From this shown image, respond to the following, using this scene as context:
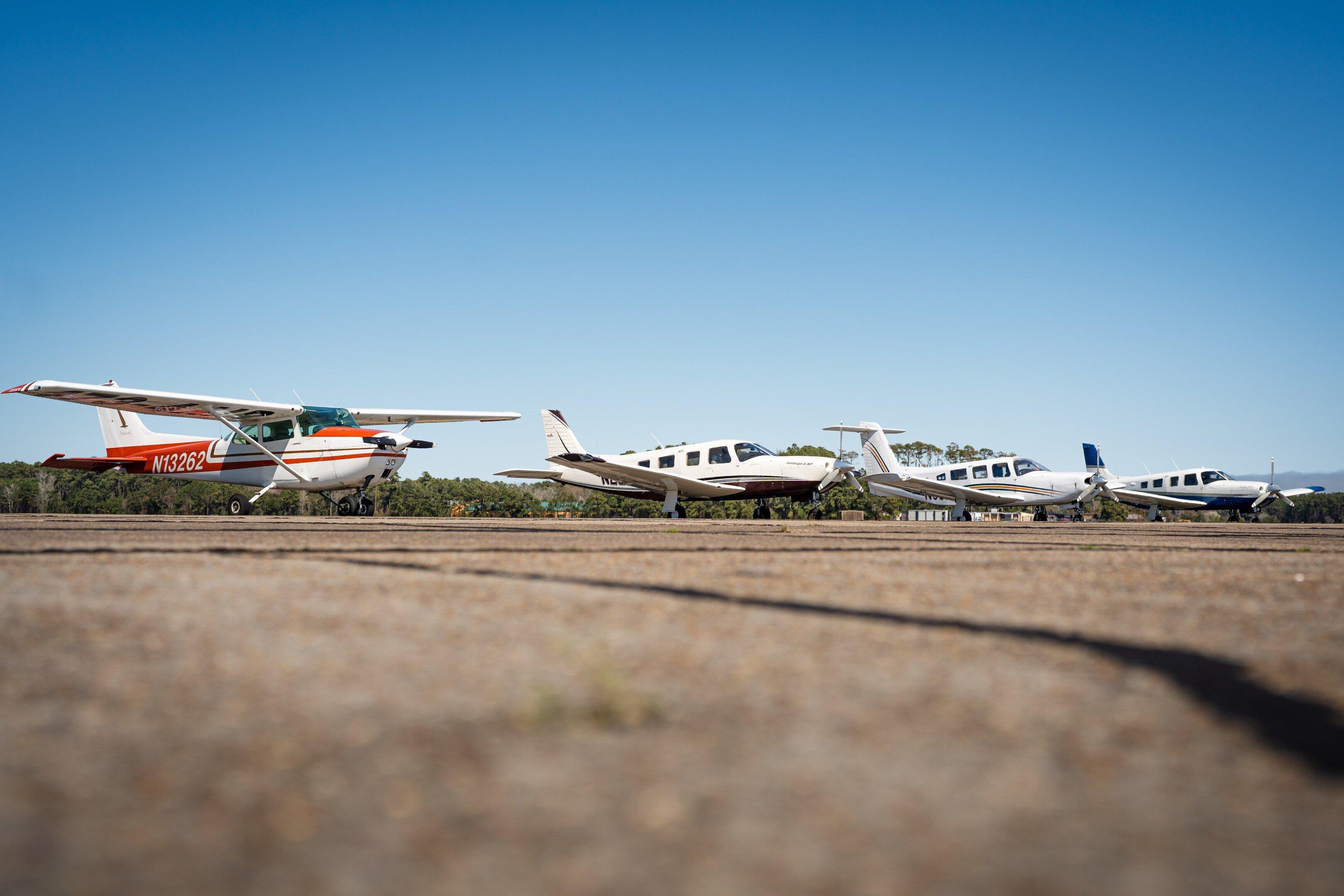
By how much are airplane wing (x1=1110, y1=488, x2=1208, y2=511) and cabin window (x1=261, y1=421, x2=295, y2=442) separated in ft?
106

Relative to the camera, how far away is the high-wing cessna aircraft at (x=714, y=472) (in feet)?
A: 77.1

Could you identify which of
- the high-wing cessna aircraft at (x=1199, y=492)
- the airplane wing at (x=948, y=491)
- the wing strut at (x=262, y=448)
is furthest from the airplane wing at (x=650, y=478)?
the high-wing cessna aircraft at (x=1199, y=492)

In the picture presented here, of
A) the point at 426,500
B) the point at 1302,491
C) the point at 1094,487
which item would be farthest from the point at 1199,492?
the point at 426,500

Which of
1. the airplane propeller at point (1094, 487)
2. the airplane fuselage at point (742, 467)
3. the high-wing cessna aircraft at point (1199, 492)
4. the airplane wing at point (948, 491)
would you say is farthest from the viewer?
the high-wing cessna aircraft at point (1199, 492)

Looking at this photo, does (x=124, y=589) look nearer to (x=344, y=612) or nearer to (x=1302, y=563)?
(x=344, y=612)

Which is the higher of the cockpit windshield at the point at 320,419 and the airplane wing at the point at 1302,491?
the cockpit windshield at the point at 320,419

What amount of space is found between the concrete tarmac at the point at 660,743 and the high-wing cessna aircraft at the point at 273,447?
53.6ft

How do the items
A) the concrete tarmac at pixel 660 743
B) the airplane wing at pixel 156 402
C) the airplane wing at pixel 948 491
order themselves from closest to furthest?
the concrete tarmac at pixel 660 743 → the airplane wing at pixel 156 402 → the airplane wing at pixel 948 491

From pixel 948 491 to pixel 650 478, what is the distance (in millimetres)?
11531

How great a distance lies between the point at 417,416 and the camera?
23.8 meters

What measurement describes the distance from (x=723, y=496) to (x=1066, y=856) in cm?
2378

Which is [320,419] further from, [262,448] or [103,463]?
[103,463]

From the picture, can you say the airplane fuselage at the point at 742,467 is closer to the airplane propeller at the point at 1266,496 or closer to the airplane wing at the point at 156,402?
the airplane wing at the point at 156,402

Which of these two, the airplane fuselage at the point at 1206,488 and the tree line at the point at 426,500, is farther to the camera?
the tree line at the point at 426,500
